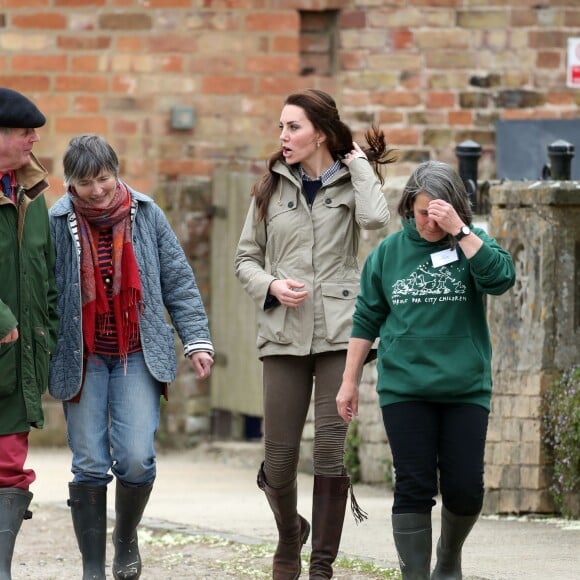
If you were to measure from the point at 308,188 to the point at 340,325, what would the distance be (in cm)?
54

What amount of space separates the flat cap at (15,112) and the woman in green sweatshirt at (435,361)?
136 cm

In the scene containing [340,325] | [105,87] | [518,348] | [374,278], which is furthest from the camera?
[105,87]

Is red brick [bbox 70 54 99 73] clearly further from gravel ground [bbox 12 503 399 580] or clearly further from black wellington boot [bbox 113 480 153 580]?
black wellington boot [bbox 113 480 153 580]

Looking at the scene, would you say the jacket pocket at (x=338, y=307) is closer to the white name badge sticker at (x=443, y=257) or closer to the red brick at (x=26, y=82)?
the white name badge sticker at (x=443, y=257)

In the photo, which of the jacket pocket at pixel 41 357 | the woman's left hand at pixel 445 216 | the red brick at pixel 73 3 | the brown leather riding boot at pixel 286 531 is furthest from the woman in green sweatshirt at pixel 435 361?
the red brick at pixel 73 3

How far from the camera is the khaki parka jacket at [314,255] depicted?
6.05 meters

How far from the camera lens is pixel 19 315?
5.83m

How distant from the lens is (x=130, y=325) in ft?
19.8

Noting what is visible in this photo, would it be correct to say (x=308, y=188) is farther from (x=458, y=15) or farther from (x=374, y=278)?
(x=458, y=15)

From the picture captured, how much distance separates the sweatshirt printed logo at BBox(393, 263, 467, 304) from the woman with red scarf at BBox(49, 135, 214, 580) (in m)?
1.03

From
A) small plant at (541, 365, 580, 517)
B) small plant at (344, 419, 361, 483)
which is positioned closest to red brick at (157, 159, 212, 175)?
small plant at (344, 419, 361, 483)

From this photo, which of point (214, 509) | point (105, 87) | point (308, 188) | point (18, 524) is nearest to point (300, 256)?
point (308, 188)

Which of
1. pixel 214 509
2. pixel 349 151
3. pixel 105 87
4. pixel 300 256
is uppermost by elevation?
pixel 105 87

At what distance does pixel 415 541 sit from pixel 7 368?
1510 millimetres
